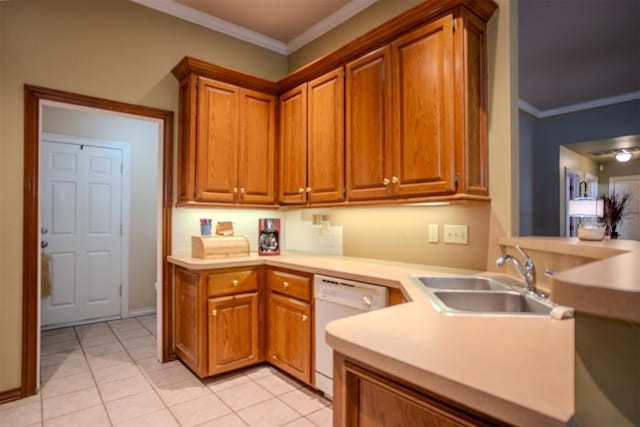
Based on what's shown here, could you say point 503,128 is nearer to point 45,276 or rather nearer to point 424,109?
point 424,109

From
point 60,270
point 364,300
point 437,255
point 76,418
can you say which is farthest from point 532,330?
point 60,270

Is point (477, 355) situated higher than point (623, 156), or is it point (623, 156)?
point (623, 156)

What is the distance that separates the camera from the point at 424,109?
205cm

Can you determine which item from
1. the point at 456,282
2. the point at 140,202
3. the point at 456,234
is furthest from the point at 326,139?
the point at 140,202

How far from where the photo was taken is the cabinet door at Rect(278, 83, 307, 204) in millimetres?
2891

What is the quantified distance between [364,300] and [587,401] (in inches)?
58.4

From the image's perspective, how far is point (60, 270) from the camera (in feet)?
12.6

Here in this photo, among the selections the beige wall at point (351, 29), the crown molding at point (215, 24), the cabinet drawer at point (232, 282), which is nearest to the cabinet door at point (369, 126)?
the beige wall at point (351, 29)

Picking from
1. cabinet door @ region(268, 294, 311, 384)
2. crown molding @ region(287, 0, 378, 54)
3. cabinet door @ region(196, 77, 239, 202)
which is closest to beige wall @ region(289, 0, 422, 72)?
crown molding @ region(287, 0, 378, 54)

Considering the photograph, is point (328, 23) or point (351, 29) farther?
point (328, 23)

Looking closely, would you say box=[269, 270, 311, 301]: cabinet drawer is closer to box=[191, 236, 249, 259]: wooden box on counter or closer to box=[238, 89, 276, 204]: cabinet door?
box=[191, 236, 249, 259]: wooden box on counter

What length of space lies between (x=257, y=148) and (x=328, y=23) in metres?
1.33

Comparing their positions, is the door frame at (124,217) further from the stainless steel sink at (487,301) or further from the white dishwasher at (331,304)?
the stainless steel sink at (487,301)

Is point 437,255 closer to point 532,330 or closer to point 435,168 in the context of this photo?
point 435,168
